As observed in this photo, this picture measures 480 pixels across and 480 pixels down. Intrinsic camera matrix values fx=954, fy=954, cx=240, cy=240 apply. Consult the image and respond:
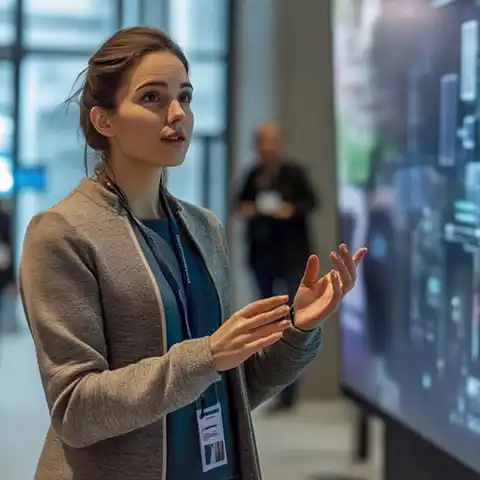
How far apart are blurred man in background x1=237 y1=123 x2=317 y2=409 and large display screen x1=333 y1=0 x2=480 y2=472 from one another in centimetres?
171

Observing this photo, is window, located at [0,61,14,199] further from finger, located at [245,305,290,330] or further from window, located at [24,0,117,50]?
finger, located at [245,305,290,330]

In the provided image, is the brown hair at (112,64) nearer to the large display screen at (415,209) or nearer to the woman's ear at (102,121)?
the woman's ear at (102,121)

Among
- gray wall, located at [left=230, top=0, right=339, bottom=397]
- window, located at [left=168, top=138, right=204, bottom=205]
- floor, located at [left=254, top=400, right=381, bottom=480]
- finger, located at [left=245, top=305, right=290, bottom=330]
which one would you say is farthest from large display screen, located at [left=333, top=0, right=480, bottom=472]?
window, located at [left=168, top=138, right=204, bottom=205]

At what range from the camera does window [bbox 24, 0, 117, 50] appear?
26.7ft

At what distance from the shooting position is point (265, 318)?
134 cm

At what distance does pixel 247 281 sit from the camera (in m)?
6.69

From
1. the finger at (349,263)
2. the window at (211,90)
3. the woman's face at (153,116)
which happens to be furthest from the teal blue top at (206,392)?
the window at (211,90)

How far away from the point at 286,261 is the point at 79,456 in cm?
400

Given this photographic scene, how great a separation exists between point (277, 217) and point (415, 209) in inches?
105

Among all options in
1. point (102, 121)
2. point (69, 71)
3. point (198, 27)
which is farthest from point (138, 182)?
point (69, 71)

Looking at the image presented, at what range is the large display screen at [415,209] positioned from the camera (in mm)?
2420

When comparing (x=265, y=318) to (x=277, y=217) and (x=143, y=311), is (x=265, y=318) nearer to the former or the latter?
(x=143, y=311)

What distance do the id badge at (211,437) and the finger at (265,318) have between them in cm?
25

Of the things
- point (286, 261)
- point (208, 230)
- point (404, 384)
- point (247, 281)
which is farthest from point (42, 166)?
point (208, 230)
